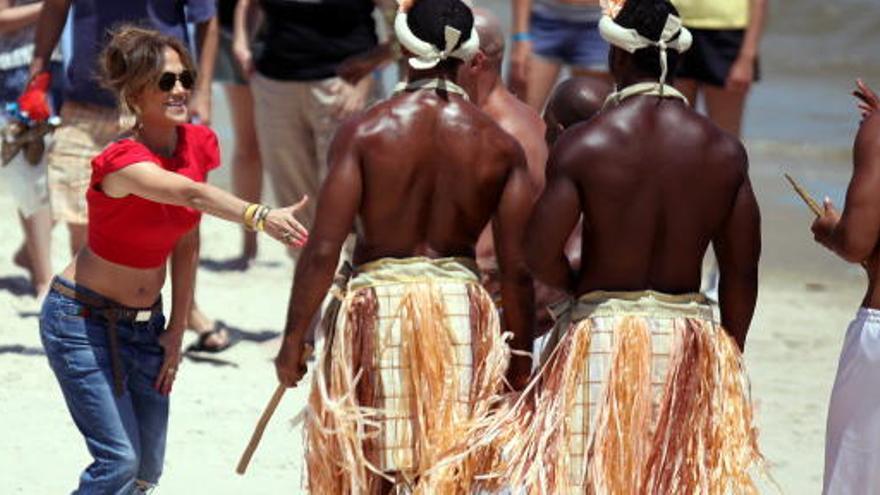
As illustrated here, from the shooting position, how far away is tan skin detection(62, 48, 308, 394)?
A: 4.93m

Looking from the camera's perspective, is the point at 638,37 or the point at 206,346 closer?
the point at 638,37

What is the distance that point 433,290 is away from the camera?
495cm

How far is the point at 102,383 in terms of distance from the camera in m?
5.11

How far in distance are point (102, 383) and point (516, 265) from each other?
114 cm

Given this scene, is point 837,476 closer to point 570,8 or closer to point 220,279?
point 570,8

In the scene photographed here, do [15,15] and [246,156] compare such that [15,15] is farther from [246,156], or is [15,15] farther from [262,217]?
[262,217]

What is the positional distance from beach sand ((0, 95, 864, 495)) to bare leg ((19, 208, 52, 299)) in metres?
0.13

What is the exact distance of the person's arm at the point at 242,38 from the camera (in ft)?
28.0

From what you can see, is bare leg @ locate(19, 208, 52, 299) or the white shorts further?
bare leg @ locate(19, 208, 52, 299)

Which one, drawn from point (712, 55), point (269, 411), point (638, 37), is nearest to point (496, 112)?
point (638, 37)

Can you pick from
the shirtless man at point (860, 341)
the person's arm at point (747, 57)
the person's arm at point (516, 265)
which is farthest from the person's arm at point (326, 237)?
the person's arm at point (747, 57)

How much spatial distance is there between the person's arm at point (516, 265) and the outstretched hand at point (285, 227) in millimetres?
521

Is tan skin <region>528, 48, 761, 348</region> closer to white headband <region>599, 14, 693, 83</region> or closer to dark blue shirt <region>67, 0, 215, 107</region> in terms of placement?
white headband <region>599, 14, 693, 83</region>

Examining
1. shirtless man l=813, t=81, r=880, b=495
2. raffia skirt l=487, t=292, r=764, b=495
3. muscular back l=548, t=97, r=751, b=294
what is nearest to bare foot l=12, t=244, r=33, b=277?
raffia skirt l=487, t=292, r=764, b=495
